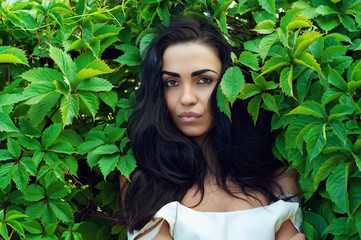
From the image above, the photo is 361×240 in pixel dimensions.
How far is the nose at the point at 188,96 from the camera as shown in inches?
61.2

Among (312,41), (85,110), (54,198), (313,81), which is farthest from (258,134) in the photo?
(54,198)

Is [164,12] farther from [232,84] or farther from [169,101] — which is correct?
[232,84]

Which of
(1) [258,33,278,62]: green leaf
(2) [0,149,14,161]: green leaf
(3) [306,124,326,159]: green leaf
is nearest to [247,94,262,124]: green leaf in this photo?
(1) [258,33,278,62]: green leaf

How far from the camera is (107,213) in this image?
1.93 meters

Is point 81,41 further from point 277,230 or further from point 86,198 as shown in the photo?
point 277,230

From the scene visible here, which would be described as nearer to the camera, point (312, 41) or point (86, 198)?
point (312, 41)

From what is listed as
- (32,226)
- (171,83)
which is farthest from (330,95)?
(32,226)

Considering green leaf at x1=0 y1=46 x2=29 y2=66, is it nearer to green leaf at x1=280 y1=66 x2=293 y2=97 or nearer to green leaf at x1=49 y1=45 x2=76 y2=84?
green leaf at x1=49 y1=45 x2=76 y2=84

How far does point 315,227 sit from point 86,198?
90cm

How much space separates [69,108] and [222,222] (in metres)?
0.65

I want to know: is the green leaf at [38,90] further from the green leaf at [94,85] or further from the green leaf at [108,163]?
the green leaf at [108,163]

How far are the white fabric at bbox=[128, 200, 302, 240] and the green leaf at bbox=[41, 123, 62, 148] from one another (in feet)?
1.44

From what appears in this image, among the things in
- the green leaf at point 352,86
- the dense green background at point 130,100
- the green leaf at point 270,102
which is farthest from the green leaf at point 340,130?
the green leaf at point 270,102

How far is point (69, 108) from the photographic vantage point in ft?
4.62
